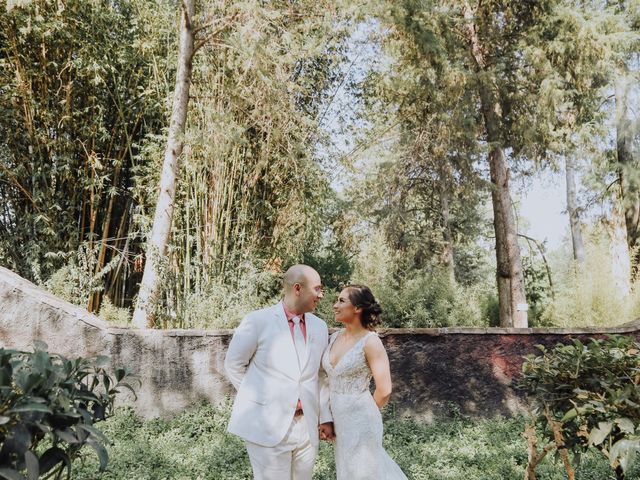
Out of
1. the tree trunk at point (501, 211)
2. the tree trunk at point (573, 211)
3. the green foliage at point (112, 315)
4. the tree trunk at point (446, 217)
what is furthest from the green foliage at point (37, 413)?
the tree trunk at point (573, 211)

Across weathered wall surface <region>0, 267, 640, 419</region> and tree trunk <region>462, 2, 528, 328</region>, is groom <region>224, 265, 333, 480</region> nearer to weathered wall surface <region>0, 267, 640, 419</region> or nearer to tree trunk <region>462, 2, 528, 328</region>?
weathered wall surface <region>0, 267, 640, 419</region>

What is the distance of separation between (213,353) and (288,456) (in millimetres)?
2737

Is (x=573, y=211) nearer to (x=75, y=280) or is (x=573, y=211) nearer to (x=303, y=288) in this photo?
(x=75, y=280)

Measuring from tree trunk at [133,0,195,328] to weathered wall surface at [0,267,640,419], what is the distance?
1.18 metres

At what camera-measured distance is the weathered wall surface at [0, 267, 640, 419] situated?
195 inches

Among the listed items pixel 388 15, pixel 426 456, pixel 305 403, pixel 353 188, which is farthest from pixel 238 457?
pixel 353 188

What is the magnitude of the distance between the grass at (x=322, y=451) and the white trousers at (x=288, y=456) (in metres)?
1.32

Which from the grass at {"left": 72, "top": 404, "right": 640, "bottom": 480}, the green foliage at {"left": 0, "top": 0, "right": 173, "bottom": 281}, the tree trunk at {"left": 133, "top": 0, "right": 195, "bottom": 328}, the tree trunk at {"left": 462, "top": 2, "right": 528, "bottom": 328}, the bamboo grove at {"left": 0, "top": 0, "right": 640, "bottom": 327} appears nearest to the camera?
the grass at {"left": 72, "top": 404, "right": 640, "bottom": 480}

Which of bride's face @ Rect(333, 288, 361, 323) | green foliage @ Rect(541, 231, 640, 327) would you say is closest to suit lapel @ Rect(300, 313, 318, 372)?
bride's face @ Rect(333, 288, 361, 323)

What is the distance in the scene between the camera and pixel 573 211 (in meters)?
13.5

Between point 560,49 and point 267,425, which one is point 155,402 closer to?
point 267,425

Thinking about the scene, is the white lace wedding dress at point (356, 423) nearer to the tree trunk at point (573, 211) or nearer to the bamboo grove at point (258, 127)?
the bamboo grove at point (258, 127)

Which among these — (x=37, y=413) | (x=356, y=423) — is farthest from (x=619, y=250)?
(x=37, y=413)

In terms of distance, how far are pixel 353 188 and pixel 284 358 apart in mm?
11465
